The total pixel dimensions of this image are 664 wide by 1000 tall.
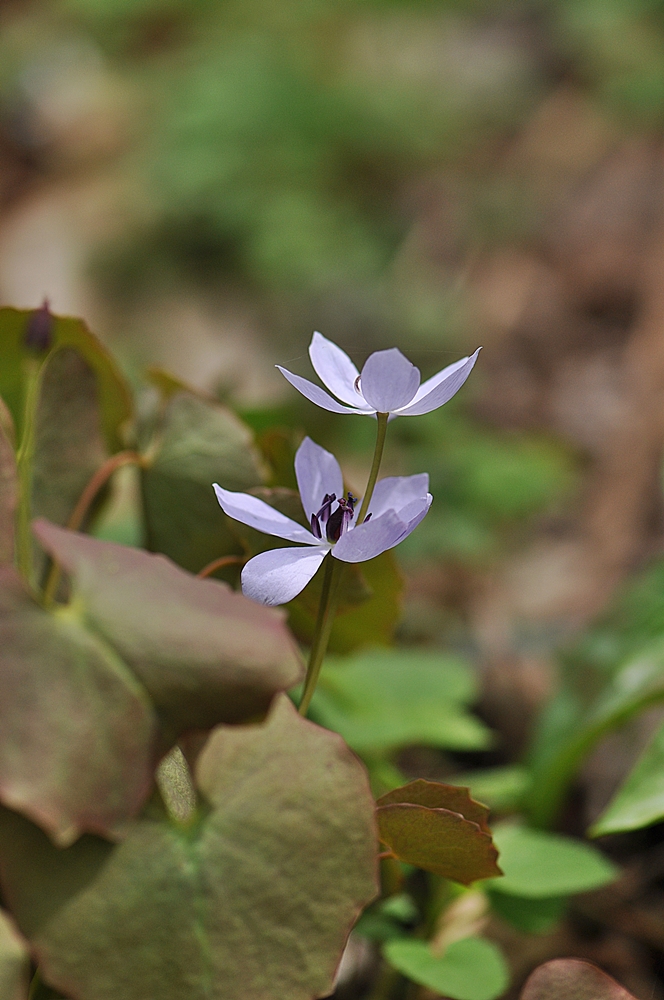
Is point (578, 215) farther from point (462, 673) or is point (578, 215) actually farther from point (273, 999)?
point (273, 999)

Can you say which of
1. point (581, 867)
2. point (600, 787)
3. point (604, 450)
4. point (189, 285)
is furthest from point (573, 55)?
point (581, 867)

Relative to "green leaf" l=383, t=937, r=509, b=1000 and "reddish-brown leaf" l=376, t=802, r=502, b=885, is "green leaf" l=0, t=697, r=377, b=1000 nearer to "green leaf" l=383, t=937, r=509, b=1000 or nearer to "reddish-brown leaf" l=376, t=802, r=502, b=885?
"reddish-brown leaf" l=376, t=802, r=502, b=885

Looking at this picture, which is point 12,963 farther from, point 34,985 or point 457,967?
point 457,967

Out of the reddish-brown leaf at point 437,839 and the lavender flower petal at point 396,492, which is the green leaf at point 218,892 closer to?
the reddish-brown leaf at point 437,839

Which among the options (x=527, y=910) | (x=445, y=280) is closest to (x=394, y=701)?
(x=527, y=910)

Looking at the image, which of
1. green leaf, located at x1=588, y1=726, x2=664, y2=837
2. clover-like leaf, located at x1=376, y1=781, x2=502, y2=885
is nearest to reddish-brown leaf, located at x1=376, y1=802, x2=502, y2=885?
clover-like leaf, located at x1=376, y1=781, x2=502, y2=885
